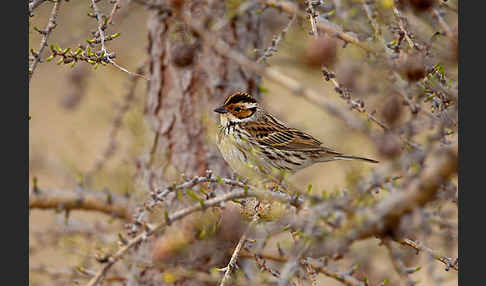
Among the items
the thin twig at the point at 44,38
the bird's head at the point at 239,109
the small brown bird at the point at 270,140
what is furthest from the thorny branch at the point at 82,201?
the thin twig at the point at 44,38

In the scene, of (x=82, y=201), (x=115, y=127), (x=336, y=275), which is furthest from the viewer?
(x=115, y=127)

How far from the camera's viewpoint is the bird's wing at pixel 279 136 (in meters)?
3.98

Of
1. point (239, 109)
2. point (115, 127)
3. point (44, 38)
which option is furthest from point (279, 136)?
point (44, 38)

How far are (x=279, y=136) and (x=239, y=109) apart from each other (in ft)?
1.59

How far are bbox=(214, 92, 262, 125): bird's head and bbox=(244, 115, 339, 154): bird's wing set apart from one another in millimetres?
68

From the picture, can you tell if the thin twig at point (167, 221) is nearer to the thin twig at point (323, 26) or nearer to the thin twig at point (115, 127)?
the thin twig at point (323, 26)

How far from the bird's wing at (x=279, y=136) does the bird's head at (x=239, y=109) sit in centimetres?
7

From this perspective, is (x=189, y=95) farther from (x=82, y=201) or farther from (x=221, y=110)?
(x=82, y=201)

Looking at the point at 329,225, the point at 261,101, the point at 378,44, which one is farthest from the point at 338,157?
the point at 329,225

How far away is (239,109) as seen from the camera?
3.72 m

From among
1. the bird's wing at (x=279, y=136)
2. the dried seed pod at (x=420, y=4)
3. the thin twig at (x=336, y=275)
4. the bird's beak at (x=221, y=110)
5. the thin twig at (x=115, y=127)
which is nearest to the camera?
the dried seed pod at (x=420, y=4)

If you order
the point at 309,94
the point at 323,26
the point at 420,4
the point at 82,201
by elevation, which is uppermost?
the point at 323,26

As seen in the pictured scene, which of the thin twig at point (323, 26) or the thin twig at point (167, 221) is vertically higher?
the thin twig at point (323, 26)

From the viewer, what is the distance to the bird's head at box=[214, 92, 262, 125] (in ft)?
11.5
